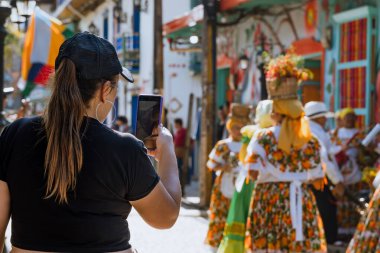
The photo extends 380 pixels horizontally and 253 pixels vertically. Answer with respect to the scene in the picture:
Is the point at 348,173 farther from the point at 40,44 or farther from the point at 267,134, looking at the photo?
the point at 40,44

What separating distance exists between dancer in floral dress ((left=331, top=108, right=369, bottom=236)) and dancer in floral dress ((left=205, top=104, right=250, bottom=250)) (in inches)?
57.4

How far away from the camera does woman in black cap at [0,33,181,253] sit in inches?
114

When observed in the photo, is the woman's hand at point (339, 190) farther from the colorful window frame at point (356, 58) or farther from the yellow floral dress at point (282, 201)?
the yellow floral dress at point (282, 201)

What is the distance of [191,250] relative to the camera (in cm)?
998

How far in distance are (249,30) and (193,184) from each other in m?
4.55

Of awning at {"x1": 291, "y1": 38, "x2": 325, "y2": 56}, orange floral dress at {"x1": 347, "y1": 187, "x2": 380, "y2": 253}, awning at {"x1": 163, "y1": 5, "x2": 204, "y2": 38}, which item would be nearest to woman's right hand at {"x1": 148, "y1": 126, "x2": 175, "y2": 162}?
orange floral dress at {"x1": 347, "y1": 187, "x2": 380, "y2": 253}

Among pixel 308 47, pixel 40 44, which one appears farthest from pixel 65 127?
pixel 308 47

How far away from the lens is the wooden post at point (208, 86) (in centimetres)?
1460

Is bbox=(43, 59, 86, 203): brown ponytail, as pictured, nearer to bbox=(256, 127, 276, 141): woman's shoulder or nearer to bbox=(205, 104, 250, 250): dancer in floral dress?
bbox=(256, 127, 276, 141): woman's shoulder

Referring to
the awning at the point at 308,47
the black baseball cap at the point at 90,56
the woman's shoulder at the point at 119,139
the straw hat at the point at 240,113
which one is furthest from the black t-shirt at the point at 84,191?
the awning at the point at 308,47

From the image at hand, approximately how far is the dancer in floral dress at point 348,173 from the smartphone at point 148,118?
7489mm

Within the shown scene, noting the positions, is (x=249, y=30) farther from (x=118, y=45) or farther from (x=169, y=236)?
(x=118, y=45)

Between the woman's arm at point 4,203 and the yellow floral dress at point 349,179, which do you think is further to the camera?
the yellow floral dress at point 349,179

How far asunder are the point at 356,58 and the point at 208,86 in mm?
2905
